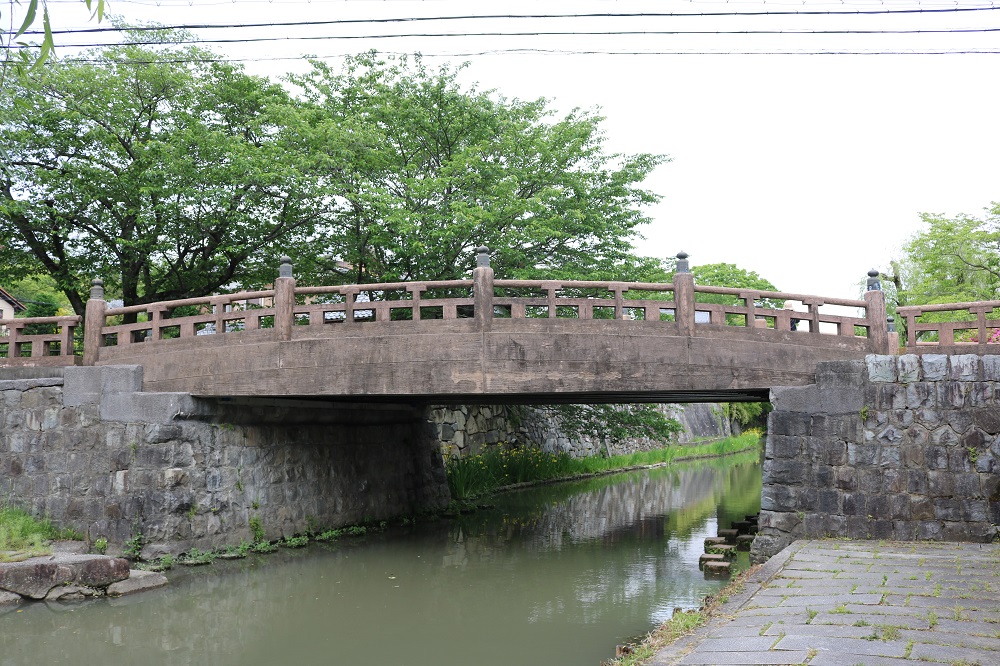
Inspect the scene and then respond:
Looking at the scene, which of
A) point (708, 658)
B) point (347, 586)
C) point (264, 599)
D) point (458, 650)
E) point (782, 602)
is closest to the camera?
point (708, 658)

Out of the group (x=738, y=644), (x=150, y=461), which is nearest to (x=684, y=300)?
(x=738, y=644)

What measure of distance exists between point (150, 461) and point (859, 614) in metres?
8.87

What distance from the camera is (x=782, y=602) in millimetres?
6445

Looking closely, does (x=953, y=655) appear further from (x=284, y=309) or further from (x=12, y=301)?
(x=12, y=301)

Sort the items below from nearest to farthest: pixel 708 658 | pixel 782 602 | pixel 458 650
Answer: pixel 708 658
pixel 782 602
pixel 458 650

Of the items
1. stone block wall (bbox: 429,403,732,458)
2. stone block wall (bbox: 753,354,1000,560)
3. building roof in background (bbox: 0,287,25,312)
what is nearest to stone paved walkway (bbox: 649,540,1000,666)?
stone block wall (bbox: 753,354,1000,560)

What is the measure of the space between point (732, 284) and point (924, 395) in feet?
92.0

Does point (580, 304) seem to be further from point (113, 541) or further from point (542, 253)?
point (113, 541)

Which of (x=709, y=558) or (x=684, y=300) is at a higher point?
(x=684, y=300)

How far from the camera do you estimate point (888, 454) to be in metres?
9.71

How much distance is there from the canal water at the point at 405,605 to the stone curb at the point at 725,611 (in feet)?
3.93

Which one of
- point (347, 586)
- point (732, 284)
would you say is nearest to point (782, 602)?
point (347, 586)

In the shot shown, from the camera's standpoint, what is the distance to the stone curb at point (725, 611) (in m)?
5.25

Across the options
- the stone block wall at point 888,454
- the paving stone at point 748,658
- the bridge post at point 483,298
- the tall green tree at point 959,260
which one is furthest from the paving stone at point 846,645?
the tall green tree at point 959,260
